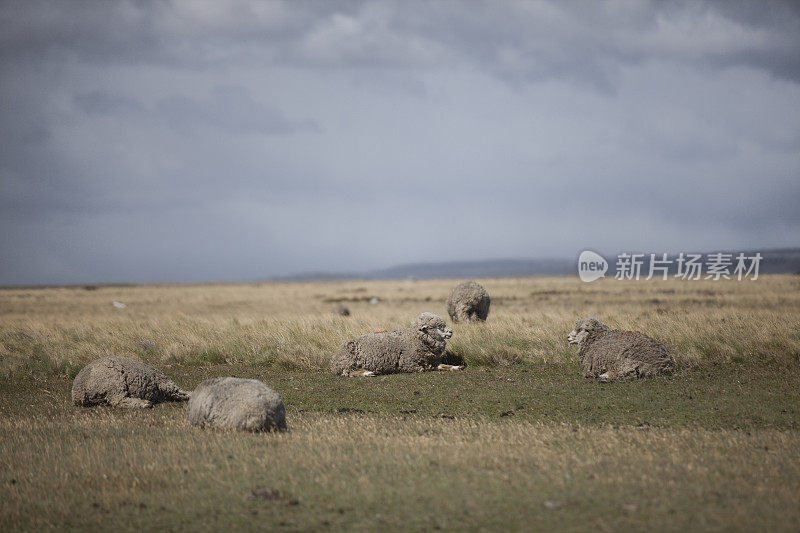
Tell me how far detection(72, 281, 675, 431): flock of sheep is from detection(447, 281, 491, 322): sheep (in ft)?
18.5

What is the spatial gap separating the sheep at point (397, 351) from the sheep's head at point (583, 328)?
340 cm

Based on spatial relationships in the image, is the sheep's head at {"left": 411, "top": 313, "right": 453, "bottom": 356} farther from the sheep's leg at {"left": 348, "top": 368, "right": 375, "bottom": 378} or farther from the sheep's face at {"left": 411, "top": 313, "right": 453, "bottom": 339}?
the sheep's leg at {"left": 348, "top": 368, "right": 375, "bottom": 378}

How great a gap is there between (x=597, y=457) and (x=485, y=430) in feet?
7.81

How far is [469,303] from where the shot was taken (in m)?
24.8

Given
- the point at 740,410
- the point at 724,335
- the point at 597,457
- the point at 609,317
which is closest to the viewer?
the point at 597,457

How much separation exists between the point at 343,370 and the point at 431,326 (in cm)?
286

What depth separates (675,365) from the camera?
16.7m

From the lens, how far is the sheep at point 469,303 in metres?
24.8

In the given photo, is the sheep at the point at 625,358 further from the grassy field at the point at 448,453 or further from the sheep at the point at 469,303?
the sheep at the point at 469,303

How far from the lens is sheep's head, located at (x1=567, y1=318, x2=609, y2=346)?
1764cm

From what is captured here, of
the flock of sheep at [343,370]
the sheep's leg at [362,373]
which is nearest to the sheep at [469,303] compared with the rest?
the flock of sheep at [343,370]

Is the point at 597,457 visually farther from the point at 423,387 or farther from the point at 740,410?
the point at 423,387

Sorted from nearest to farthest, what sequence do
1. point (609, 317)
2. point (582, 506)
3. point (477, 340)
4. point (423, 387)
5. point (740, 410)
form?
point (582, 506)
point (740, 410)
point (423, 387)
point (477, 340)
point (609, 317)

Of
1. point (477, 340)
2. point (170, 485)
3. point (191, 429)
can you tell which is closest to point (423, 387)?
point (477, 340)
